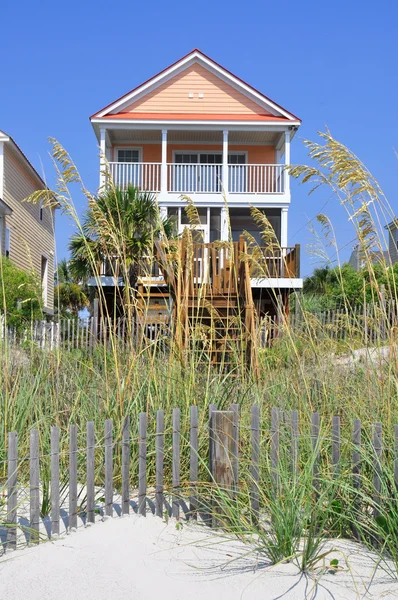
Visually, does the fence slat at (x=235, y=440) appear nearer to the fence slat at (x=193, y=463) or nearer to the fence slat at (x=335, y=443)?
the fence slat at (x=193, y=463)

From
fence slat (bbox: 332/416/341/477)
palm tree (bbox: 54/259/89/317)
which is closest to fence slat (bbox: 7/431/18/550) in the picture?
fence slat (bbox: 332/416/341/477)

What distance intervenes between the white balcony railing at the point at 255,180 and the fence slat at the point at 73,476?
22.3m

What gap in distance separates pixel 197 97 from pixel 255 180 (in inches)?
179

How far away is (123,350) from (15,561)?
299 centimetres

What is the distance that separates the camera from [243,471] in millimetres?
4617

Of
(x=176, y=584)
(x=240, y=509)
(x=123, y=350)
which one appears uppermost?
(x=123, y=350)

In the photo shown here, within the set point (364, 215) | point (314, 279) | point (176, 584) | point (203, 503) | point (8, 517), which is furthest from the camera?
point (314, 279)

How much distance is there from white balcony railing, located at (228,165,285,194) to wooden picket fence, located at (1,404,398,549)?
21.6 m

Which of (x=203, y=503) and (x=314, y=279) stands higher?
(x=314, y=279)

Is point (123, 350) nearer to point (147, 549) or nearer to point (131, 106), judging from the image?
point (147, 549)

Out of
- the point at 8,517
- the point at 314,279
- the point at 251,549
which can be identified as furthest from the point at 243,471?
the point at 314,279

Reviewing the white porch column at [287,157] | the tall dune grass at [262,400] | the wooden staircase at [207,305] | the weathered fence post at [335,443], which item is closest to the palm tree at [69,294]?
the white porch column at [287,157]

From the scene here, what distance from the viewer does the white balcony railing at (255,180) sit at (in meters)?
26.2

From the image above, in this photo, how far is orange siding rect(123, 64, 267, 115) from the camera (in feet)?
91.5
